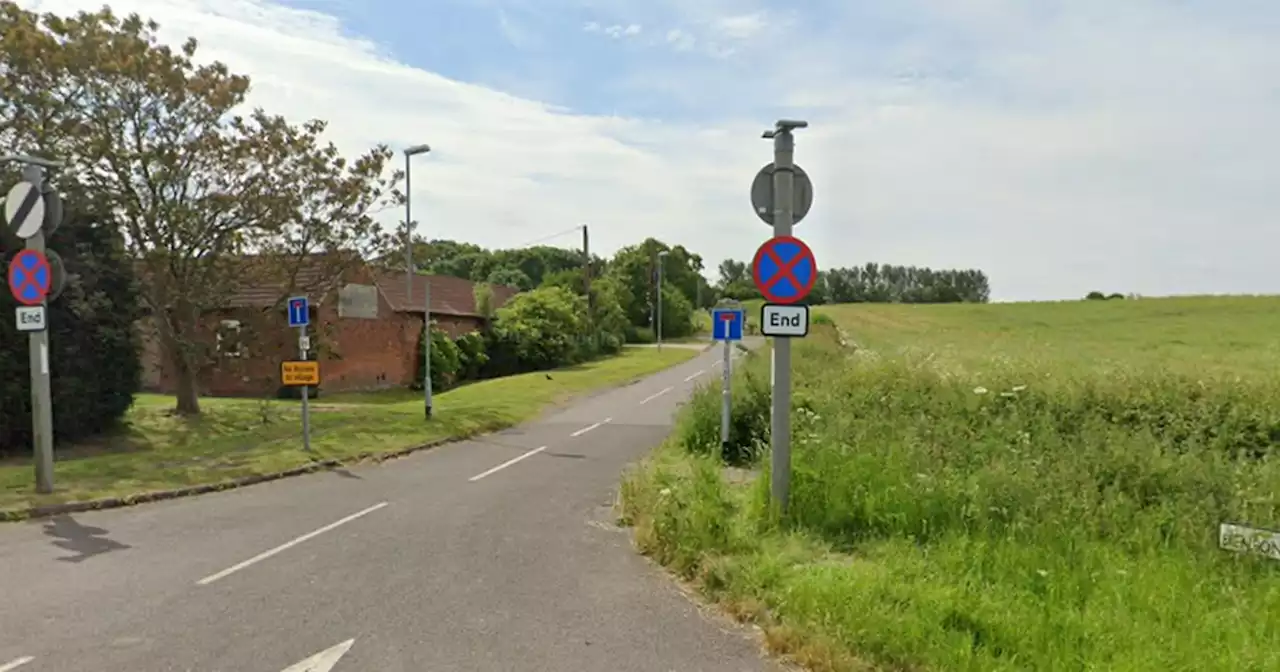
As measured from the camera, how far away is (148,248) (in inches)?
851

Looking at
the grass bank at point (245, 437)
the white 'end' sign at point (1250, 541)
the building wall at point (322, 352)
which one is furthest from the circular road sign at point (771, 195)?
the building wall at point (322, 352)

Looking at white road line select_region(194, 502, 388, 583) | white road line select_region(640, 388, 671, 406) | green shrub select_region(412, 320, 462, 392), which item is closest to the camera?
white road line select_region(194, 502, 388, 583)

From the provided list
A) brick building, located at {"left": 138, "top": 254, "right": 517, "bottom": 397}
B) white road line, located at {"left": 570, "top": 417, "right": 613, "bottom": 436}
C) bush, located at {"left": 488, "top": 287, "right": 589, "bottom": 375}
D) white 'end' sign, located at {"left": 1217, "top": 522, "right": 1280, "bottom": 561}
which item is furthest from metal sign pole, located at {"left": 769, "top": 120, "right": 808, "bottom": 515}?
bush, located at {"left": 488, "top": 287, "right": 589, "bottom": 375}

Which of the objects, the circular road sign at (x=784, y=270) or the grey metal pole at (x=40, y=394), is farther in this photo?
the grey metal pole at (x=40, y=394)

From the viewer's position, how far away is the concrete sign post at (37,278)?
37.7ft

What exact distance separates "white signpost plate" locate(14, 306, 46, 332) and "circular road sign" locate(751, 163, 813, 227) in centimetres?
943

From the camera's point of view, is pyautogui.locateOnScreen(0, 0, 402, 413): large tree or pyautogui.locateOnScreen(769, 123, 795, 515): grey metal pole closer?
pyautogui.locateOnScreen(769, 123, 795, 515): grey metal pole

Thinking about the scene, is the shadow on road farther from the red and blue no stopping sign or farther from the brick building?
the brick building

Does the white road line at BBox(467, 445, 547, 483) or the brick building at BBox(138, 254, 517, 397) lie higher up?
the brick building at BBox(138, 254, 517, 397)

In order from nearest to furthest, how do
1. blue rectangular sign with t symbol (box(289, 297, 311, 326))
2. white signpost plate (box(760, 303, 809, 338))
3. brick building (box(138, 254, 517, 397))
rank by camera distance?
white signpost plate (box(760, 303, 809, 338)), blue rectangular sign with t symbol (box(289, 297, 311, 326)), brick building (box(138, 254, 517, 397))

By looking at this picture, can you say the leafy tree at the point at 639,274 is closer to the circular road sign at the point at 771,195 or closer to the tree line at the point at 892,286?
the tree line at the point at 892,286

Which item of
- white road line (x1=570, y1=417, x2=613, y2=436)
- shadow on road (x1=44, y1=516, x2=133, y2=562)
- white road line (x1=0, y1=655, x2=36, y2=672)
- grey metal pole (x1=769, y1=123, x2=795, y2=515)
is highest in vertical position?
grey metal pole (x1=769, y1=123, x2=795, y2=515)

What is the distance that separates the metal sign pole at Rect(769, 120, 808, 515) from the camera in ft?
27.0

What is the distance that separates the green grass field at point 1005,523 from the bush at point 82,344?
1258 cm
